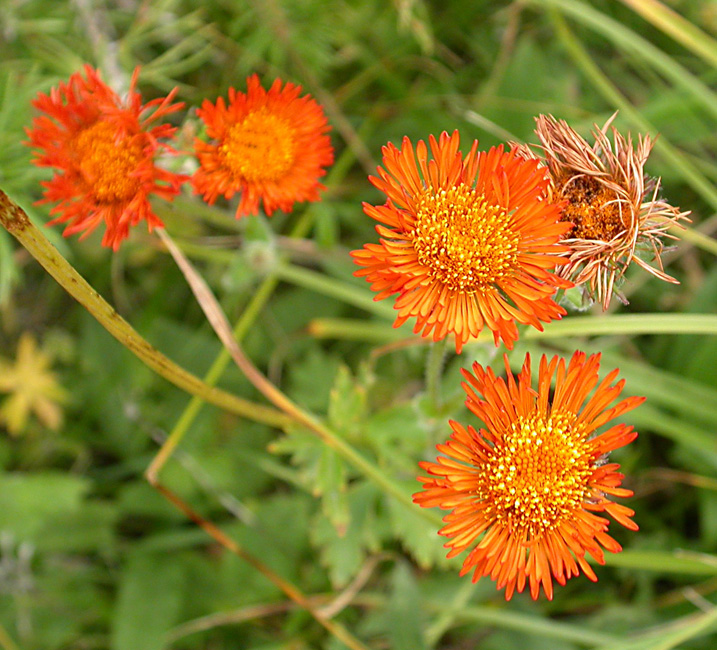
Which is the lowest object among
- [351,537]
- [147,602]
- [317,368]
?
[147,602]

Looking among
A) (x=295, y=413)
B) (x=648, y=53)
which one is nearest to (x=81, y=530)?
(x=295, y=413)

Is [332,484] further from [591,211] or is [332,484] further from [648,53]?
[648,53]

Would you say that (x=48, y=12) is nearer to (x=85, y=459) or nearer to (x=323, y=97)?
(x=323, y=97)

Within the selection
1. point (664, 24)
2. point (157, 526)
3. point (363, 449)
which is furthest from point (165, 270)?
point (664, 24)

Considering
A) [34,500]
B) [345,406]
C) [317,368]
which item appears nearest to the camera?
[345,406]

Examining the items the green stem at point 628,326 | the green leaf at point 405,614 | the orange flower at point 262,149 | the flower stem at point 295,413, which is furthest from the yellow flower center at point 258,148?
the green leaf at point 405,614

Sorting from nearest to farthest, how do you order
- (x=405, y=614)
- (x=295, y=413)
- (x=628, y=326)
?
(x=628, y=326) < (x=295, y=413) < (x=405, y=614)
